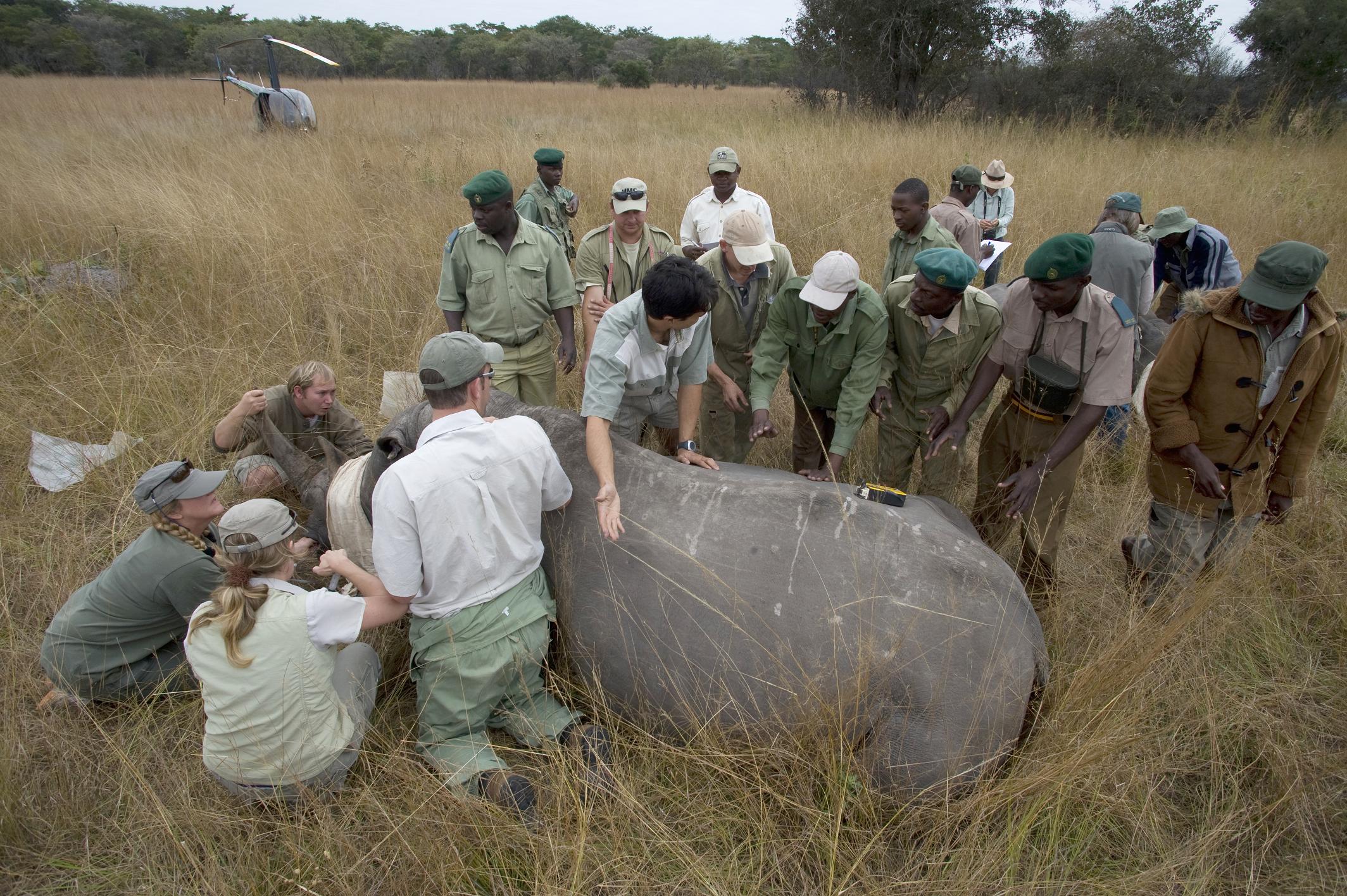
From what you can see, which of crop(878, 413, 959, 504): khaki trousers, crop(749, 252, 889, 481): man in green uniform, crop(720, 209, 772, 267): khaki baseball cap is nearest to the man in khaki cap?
crop(720, 209, 772, 267): khaki baseball cap

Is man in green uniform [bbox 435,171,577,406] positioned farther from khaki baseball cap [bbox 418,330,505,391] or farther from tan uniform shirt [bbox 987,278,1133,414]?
tan uniform shirt [bbox 987,278,1133,414]

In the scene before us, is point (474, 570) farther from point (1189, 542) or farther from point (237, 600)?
point (1189, 542)

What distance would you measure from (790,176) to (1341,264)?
5500 mm

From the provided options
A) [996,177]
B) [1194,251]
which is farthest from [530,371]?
[996,177]

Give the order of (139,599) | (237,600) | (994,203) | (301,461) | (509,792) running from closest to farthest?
1. (237,600)
2. (509,792)
3. (139,599)
4. (301,461)
5. (994,203)

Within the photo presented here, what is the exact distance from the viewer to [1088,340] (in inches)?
123

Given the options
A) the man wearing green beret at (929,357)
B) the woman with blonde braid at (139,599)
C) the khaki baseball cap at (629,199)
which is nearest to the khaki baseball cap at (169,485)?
the woman with blonde braid at (139,599)

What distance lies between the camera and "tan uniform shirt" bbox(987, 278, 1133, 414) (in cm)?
309

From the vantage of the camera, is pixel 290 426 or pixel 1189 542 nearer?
pixel 1189 542

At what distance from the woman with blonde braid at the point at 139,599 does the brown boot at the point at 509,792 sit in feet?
4.26

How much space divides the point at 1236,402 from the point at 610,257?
3.30 m

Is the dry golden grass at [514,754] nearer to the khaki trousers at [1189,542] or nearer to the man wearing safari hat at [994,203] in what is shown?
the khaki trousers at [1189,542]

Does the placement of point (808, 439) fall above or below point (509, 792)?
above

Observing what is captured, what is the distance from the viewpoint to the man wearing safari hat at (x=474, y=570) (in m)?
2.39
